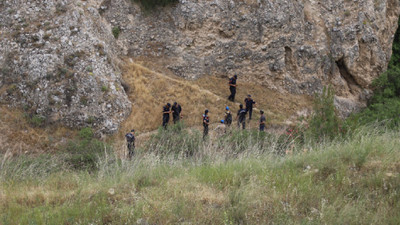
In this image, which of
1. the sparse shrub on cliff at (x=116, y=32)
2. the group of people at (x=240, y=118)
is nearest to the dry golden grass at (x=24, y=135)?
the group of people at (x=240, y=118)

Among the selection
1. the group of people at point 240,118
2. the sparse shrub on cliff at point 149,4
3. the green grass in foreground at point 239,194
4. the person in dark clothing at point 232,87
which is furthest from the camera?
the sparse shrub on cliff at point 149,4

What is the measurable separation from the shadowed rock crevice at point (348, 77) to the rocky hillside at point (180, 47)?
75 millimetres

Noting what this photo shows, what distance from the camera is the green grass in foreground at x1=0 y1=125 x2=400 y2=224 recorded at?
4.52 metres

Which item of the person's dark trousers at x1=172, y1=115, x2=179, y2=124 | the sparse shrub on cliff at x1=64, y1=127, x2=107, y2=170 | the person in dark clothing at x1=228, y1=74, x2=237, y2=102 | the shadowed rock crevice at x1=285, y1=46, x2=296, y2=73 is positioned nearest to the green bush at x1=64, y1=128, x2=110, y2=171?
the sparse shrub on cliff at x1=64, y1=127, x2=107, y2=170

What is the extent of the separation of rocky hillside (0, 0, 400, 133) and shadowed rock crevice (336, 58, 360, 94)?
0.08 metres

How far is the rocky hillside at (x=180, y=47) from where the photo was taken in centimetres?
1567

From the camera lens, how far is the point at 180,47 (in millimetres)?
21172

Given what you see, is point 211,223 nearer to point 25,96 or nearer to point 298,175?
point 298,175

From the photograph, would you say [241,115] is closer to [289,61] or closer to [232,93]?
[232,93]

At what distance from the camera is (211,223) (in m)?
4.42

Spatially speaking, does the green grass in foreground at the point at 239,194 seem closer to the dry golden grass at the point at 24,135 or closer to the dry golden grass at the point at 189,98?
the dry golden grass at the point at 24,135

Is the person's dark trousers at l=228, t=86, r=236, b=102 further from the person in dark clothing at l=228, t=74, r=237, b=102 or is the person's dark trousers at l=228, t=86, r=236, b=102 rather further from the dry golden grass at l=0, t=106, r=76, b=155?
the dry golden grass at l=0, t=106, r=76, b=155

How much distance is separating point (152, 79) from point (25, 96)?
690 centimetres

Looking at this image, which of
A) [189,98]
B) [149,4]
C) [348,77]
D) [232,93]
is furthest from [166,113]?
[348,77]
